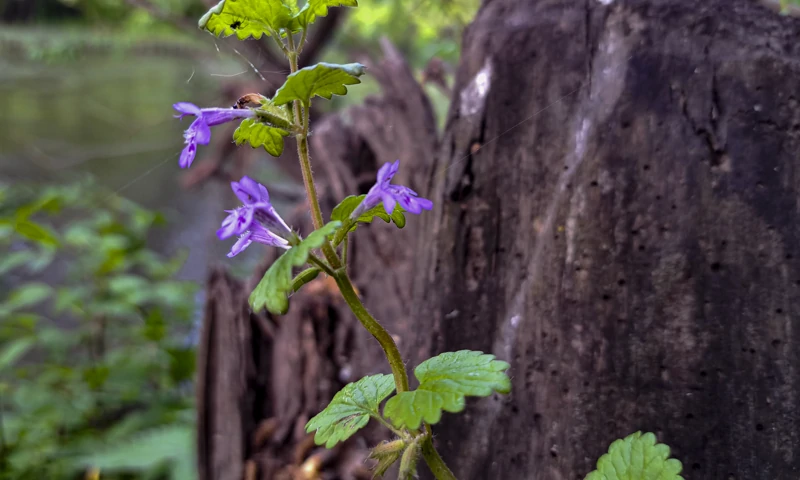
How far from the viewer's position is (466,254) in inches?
51.0

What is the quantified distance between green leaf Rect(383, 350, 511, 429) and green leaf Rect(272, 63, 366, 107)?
1.39ft

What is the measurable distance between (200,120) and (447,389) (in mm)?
508

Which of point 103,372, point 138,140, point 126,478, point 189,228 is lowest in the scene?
point 126,478

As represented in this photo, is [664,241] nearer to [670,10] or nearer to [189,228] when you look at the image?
[670,10]

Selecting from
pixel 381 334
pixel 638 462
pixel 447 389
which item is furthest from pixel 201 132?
pixel 638 462

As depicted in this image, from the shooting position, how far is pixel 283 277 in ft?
2.14

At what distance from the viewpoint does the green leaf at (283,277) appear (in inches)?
24.6

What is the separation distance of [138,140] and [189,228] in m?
3.07

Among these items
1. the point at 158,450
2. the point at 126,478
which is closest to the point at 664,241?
the point at 158,450

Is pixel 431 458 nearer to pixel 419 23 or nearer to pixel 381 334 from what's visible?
pixel 381 334

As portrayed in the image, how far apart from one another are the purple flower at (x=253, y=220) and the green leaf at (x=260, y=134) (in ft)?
0.20

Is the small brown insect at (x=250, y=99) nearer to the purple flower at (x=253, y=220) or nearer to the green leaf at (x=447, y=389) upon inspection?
the purple flower at (x=253, y=220)

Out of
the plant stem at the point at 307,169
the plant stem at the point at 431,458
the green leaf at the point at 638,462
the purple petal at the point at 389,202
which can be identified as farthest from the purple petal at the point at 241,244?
the green leaf at the point at 638,462

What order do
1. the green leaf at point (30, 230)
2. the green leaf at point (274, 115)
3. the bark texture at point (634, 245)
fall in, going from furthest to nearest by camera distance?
the green leaf at point (30, 230)
the bark texture at point (634, 245)
the green leaf at point (274, 115)
